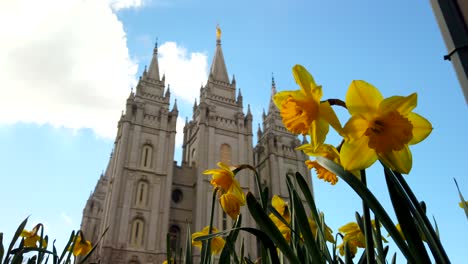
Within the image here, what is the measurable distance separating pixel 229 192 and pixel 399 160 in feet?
2.54

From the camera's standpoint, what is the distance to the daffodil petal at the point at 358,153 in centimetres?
84

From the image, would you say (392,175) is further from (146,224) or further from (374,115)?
(146,224)

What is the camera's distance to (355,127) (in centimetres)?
84

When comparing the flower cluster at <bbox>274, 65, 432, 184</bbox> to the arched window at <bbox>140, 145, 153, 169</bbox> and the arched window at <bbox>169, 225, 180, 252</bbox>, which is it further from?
the arched window at <bbox>169, 225, 180, 252</bbox>

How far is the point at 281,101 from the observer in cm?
105

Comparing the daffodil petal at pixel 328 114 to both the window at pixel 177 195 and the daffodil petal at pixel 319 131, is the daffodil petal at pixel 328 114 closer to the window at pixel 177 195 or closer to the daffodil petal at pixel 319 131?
the daffodil petal at pixel 319 131

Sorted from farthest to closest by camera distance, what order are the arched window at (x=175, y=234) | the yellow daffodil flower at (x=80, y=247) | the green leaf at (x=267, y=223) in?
1. the arched window at (x=175, y=234)
2. the yellow daffodil flower at (x=80, y=247)
3. the green leaf at (x=267, y=223)

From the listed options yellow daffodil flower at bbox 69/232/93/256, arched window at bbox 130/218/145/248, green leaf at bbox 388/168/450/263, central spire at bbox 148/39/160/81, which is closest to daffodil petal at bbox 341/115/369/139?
green leaf at bbox 388/168/450/263

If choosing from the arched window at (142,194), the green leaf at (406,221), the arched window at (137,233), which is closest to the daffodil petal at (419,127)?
the green leaf at (406,221)

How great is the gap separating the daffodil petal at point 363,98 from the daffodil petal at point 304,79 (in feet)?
0.37

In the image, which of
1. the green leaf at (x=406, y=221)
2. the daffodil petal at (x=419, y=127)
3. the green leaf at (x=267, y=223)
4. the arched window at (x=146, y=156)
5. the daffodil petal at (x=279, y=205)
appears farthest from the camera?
the arched window at (x=146, y=156)

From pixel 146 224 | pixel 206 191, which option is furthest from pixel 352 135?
pixel 206 191

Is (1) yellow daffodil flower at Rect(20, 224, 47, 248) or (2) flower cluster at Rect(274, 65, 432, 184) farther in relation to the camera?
(1) yellow daffodil flower at Rect(20, 224, 47, 248)

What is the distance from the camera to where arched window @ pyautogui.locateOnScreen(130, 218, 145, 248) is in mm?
18641
